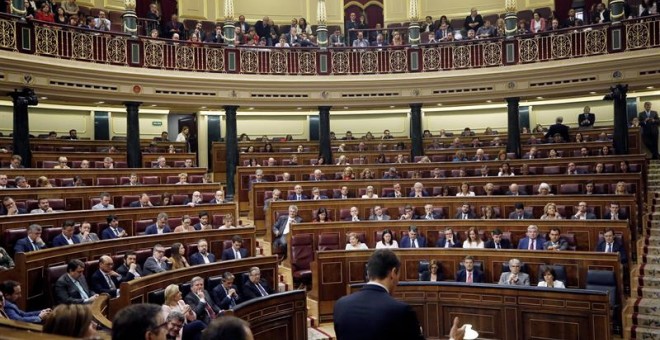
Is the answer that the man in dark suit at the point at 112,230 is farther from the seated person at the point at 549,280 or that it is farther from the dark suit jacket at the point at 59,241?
the seated person at the point at 549,280

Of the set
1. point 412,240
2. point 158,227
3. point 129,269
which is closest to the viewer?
point 129,269

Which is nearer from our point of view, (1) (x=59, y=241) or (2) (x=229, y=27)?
(1) (x=59, y=241)

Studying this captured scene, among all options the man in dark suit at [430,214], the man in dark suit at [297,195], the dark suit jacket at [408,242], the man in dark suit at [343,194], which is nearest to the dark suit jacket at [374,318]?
the dark suit jacket at [408,242]

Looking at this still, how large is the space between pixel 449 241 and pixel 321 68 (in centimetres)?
728

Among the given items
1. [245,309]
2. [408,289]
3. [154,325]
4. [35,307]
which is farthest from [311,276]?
[154,325]

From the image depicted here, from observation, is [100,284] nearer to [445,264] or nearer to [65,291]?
[65,291]

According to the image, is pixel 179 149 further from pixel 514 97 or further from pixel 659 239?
pixel 659 239

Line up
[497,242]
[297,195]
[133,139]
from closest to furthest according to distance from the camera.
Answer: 1. [497,242]
2. [297,195]
3. [133,139]

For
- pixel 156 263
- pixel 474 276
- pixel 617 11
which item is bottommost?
pixel 474 276

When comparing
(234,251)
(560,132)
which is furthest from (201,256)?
(560,132)

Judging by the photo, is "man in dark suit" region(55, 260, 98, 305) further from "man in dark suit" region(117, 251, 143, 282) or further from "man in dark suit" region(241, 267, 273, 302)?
"man in dark suit" region(241, 267, 273, 302)

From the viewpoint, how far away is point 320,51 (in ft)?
45.9

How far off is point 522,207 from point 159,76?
7.85 metres

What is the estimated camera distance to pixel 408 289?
6.09 metres
